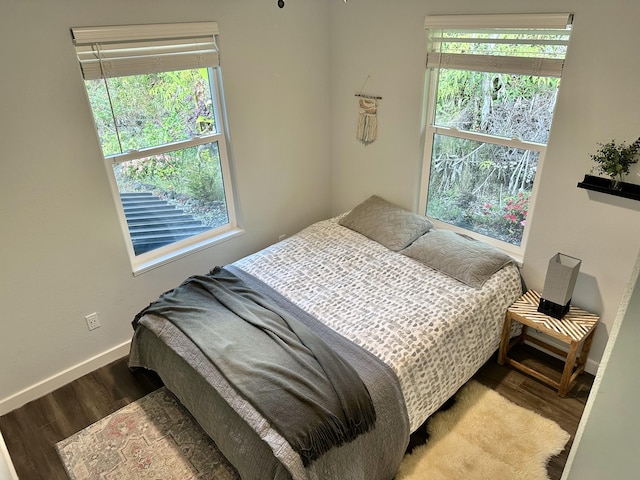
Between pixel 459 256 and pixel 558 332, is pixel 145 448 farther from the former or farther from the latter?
pixel 558 332

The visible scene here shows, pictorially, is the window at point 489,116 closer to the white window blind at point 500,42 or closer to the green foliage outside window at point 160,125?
the white window blind at point 500,42

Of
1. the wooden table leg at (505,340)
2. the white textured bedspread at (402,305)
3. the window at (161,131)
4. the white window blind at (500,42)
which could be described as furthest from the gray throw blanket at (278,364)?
the white window blind at (500,42)

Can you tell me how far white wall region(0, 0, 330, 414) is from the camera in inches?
86.6

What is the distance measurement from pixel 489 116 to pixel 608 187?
2.81 ft

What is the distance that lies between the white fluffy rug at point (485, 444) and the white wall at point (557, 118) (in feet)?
2.20

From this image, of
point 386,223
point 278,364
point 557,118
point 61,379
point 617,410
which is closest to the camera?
point 617,410

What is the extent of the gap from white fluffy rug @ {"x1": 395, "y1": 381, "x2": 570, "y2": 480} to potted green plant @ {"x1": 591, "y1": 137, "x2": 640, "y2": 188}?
137 centimetres

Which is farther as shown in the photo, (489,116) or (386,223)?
(386,223)

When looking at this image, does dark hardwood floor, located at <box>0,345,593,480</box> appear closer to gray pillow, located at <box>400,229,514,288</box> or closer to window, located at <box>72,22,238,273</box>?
gray pillow, located at <box>400,229,514,288</box>

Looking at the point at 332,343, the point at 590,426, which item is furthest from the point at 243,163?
the point at 590,426

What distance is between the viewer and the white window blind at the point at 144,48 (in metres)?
2.31

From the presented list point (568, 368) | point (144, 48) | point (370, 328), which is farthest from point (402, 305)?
point (144, 48)

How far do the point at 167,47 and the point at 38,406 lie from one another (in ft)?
7.48

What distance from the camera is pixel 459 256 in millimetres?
2809
